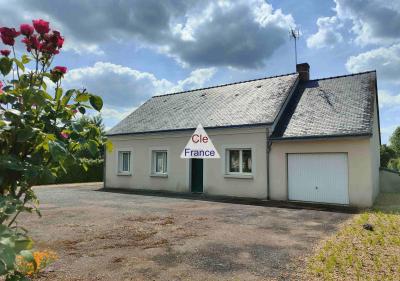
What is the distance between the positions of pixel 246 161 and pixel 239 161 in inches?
13.4

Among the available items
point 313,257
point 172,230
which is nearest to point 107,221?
point 172,230

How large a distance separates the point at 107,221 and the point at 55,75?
24.8ft

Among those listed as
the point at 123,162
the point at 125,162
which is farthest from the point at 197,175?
the point at 123,162

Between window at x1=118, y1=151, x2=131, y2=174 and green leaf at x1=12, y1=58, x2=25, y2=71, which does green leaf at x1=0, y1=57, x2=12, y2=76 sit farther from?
window at x1=118, y1=151, x2=131, y2=174

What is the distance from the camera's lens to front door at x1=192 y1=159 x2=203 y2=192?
16266 millimetres

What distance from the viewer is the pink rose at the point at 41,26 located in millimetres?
2148

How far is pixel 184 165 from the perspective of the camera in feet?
53.9

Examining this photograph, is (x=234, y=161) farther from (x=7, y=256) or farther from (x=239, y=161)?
(x=7, y=256)

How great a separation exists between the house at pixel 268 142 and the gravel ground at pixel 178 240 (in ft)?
7.52

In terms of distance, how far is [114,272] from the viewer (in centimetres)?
503

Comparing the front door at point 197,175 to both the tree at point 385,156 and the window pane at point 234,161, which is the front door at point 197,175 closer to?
the window pane at point 234,161

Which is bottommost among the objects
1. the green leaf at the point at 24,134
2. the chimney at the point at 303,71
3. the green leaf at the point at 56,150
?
the green leaf at the point at 56,150

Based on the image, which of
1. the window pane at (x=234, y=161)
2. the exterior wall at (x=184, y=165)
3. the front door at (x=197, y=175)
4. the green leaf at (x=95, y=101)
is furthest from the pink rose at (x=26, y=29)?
the front door at (x=197, y=175)

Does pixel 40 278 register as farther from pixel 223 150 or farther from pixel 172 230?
pixel 223 150
